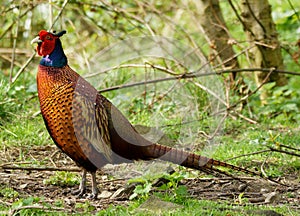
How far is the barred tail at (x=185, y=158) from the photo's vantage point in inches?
171

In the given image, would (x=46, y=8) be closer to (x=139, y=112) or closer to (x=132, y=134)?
(x=139, y=112)

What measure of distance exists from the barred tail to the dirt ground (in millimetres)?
241

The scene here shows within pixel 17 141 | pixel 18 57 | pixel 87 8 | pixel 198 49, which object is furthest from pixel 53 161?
pixel 18 57

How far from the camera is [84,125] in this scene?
4273mm

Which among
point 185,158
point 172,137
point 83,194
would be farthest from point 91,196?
point 172,137

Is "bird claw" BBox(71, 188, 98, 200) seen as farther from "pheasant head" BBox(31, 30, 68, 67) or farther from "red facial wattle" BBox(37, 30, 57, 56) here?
"red facial wattle" BBox(37, 30, 57, 56)

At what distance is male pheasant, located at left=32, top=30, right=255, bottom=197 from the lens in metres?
4.22

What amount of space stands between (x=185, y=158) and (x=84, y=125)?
2.66 ft

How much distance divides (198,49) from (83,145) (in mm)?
3560

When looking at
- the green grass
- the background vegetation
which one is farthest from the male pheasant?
the background vegetation

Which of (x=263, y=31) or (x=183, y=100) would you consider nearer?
(x=183, y=100)

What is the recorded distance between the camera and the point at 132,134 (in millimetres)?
4496

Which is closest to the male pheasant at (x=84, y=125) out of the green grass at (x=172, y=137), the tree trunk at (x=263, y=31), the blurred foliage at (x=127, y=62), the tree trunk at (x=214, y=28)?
the green grass at (x=172, y=137)

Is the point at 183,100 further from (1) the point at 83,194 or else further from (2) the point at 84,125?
(2) the point at 84,125
